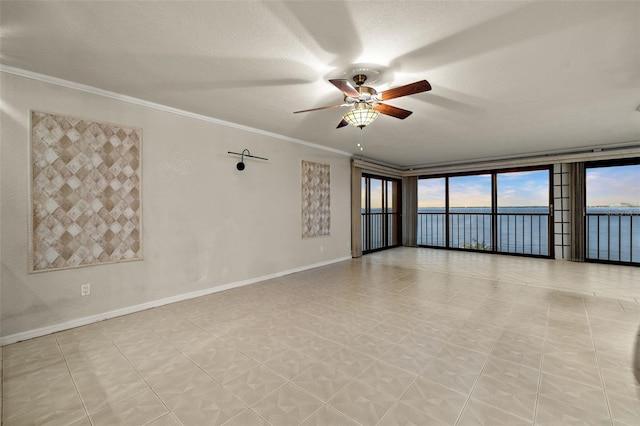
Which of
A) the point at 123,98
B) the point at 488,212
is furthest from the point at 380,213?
the point at 123,98

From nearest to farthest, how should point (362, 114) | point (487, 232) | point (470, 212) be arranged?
point (362, 114)
point (487, 232)
point (470, 212)

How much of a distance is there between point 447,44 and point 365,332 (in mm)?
2544

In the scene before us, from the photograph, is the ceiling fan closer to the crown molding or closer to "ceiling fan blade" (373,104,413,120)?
"ceiling fan blade" (373,104,413,120)

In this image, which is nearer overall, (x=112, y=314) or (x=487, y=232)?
(x=112, y=314)

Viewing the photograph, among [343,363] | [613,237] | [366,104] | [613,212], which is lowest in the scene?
[343,363]

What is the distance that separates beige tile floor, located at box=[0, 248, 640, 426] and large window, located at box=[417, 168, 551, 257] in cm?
313

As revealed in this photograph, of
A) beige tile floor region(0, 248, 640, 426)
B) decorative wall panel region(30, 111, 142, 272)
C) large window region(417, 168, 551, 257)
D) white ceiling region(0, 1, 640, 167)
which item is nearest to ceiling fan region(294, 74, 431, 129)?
white ceiling region(0, 1, 640, 167)

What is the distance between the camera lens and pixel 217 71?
2508mm

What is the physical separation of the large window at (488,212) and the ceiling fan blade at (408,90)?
5.70 meters

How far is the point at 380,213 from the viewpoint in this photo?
7.72 m

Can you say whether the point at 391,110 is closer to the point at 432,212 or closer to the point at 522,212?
the point at 522,212

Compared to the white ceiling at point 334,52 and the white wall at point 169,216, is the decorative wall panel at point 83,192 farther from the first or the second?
the white ceiling at point 334,52

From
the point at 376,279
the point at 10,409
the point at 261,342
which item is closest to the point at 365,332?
the point at 261,342

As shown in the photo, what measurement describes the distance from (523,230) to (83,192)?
27.6 ft
